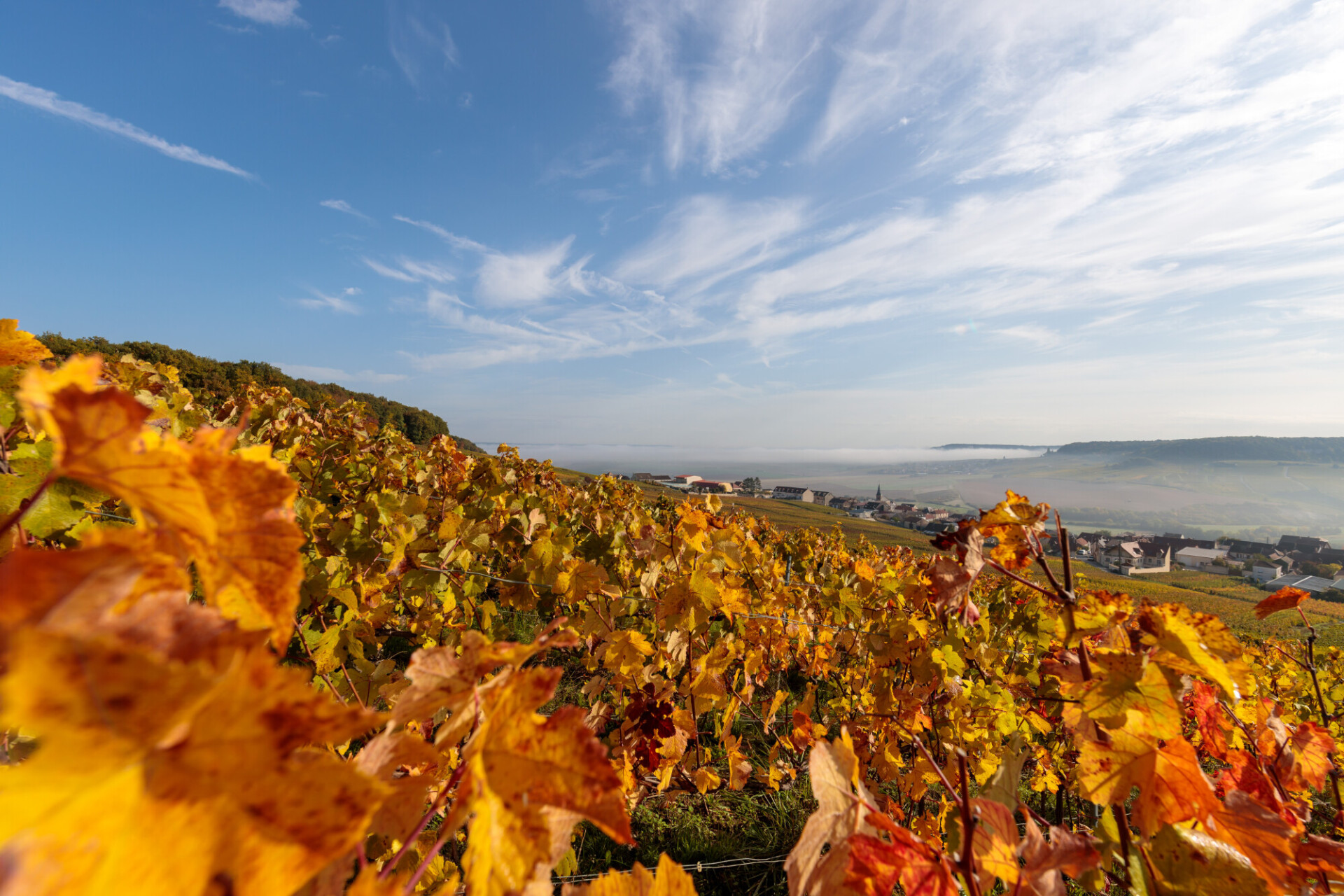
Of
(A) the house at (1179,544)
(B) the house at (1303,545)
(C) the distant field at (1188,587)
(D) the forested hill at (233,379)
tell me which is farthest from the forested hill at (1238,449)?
(D) the forested hill at (233,379)

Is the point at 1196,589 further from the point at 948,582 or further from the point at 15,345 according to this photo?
the point at 15,345

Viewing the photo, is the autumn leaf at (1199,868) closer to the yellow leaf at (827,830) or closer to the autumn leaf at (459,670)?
the yellow leaf at (827,830)

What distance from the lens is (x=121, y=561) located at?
27cm

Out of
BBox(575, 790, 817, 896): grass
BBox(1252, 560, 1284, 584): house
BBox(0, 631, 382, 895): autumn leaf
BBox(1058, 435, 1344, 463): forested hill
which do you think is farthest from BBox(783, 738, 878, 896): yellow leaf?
BBox(1058, 435, 1344, 463): forested hill

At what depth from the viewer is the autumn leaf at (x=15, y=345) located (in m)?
0.86

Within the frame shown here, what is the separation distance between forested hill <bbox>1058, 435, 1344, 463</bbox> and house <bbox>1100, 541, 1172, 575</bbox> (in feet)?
345

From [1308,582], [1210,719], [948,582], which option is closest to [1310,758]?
[1210,719]

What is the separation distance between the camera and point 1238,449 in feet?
430

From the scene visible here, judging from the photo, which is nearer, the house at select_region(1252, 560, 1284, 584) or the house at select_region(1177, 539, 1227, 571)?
the house at select_region(1252, 560, 1284, 584)

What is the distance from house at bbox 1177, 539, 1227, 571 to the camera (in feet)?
170

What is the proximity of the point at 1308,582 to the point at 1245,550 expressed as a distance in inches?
565

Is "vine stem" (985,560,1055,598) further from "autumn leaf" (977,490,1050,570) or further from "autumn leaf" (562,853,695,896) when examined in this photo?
"autumn leaf" (562,853,695,896)

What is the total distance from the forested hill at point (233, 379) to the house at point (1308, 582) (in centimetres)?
5936

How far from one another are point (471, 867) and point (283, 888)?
127 millimetres
